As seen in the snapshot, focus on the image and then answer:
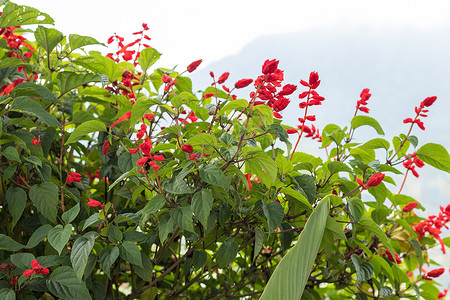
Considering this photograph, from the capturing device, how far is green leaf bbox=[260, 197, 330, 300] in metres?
0.80

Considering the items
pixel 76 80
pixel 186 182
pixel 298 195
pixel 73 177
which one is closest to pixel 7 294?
pixel 73 177

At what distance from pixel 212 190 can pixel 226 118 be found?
0.66ft

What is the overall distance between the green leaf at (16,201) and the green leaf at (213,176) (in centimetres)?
52

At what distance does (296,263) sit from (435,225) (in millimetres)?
805

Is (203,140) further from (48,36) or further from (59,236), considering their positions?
(48,36)

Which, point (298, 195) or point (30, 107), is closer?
point (298, 195)

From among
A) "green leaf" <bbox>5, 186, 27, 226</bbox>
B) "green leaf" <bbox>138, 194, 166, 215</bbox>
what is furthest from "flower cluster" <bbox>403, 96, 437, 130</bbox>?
"green leaf" <bbox>5, 186, 27, 226</bbox>

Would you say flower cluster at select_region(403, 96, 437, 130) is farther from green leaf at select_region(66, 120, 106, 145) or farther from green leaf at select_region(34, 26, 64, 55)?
green leaf at select_region(34, 26, 64, 55)

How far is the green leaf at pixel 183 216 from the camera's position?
88 cm

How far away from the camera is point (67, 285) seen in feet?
3.17

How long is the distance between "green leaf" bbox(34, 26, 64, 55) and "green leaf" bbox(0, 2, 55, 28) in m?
0.02

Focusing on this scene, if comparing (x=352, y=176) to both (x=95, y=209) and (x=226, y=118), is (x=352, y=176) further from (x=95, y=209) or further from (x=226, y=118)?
(x=95, y=209)

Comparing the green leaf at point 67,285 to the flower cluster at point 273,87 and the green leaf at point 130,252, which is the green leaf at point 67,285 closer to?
the green leaf at point 130,252

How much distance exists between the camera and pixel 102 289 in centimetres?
123
